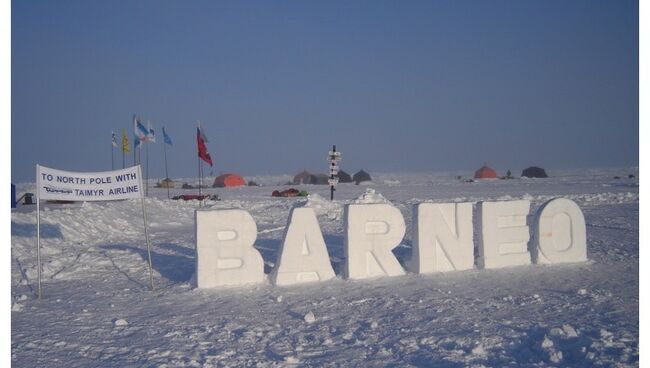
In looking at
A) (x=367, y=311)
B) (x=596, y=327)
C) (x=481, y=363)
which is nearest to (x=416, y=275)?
(x=367, y=311)

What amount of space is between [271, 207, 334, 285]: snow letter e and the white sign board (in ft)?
9.43

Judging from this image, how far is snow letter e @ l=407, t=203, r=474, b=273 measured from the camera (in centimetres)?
1023

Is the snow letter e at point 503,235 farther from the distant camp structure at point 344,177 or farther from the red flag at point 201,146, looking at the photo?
the distant camp structure at point 344,177

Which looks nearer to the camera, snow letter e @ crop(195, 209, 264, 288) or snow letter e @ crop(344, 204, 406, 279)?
snow letter e @ crop(195, 209, 264, 288)

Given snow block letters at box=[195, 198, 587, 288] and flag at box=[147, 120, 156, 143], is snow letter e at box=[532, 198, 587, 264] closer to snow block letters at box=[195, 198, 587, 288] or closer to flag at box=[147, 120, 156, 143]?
snow block letters at box=[195, 198, 587, 288]

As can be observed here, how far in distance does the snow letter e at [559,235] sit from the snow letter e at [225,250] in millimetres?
5768

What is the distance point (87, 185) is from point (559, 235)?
9358mm

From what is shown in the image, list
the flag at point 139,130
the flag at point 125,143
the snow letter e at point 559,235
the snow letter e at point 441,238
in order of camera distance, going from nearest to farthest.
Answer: the snow letter e at point 441,238 → the snow letter e at point 559,235 → the flag at point 139,130 → the flag at point 125,143

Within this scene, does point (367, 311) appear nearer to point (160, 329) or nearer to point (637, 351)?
point (160, 329)

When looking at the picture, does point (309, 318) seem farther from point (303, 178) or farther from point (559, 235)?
point (303, 178)

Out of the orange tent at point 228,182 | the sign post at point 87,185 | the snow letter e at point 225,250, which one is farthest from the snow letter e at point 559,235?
the orange tent at point 228,182

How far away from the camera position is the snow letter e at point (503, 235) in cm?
1066

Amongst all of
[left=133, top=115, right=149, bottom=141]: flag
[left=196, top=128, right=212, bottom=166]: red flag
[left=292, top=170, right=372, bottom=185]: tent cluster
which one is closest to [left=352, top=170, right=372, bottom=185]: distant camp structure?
[left=292, top=170, right=372, bottom=185]: tent cluster

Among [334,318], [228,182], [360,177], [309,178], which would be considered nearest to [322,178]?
[309,178]
